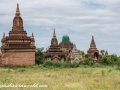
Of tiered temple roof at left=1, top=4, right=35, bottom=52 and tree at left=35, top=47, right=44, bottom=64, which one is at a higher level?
tiered temple roof at left=1, top=4, right=35, bottom=52

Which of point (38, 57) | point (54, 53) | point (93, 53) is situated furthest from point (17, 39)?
point (93, 53)

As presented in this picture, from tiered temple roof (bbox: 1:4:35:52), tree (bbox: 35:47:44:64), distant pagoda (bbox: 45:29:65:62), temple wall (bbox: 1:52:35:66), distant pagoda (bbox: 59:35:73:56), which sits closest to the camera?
Answer: temple wall (bbox: 1:52:35:66)

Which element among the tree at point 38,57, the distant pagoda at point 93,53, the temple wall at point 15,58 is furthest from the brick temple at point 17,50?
the distant pagoda at point 93,53

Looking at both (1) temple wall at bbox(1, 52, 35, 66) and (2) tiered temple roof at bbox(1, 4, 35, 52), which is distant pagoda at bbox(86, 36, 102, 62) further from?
(1) temple wall at bbox(1, 52, 35, 66)

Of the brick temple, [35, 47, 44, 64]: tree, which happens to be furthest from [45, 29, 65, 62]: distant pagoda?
the brick temple

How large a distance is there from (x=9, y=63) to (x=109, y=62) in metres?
19.3

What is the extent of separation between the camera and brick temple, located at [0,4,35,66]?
35.1 meters

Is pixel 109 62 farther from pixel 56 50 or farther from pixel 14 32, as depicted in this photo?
pixel 14 32

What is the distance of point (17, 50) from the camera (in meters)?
35.2

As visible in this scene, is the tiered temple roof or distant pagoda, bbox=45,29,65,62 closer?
the tiered temple roof

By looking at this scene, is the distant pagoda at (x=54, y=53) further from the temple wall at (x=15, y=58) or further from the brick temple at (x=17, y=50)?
the temple wall at (x=15, y=58)

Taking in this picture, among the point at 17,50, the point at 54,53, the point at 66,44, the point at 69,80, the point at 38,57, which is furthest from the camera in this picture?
the point at 66,44

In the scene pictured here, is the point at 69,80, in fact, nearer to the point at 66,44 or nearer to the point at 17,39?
the point at 17,39

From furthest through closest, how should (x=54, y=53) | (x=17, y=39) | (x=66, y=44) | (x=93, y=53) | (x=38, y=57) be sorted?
(x=66, y=44) → (x=93, y=53) → (x=54, y=53) → (x=38, y=57) → (x=17, y=39)
